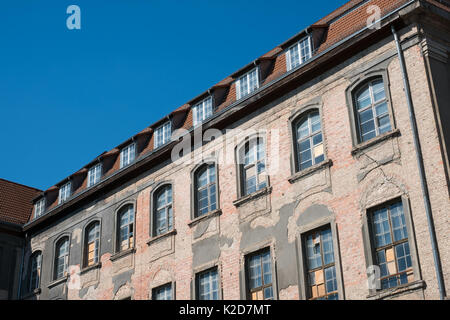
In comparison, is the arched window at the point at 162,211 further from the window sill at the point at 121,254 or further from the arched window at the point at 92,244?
the arched window at the point at 92,244

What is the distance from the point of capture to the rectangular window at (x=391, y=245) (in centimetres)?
1522

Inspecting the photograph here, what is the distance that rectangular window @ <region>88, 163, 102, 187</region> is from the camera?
26.5 m

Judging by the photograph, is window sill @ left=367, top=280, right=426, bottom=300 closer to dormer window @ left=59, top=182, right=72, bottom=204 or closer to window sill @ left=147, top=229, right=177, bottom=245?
window sill @ left=147, top=229, right=177, bottom=245

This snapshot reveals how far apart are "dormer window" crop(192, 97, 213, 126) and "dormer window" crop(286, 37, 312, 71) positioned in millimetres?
3393

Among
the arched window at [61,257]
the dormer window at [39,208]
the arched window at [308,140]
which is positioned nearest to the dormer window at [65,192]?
the dormer window at [39,208]

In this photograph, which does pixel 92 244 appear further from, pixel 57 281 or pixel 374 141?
pixel 374 141

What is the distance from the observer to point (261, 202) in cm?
1908

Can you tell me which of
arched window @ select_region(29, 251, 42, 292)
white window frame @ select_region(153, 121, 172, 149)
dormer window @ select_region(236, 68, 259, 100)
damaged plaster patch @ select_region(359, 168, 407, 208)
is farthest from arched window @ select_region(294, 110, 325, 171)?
arched window @ select_region(29, 251, 42, 292)

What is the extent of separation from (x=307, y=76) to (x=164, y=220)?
6.84m

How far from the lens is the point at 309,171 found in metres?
18.0

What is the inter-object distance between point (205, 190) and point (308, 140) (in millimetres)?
4188

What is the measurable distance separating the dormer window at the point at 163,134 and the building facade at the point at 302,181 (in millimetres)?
58

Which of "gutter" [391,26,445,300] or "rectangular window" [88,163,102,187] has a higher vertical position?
"rectangular window" [88,163,102,187]
